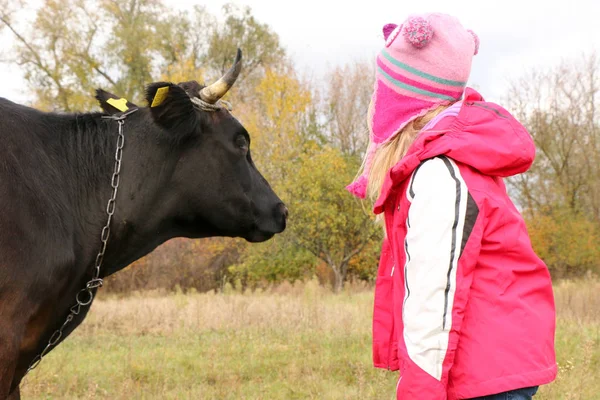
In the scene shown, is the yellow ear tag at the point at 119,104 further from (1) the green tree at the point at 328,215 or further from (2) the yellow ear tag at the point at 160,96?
(1) the green tree at the point at 328,215

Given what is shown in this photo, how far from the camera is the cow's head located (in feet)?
12.9

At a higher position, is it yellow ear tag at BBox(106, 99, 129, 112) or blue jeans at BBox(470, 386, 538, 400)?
yellow ear tag at BBox(106, 99, 129, 112)

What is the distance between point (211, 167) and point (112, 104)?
0.78 m

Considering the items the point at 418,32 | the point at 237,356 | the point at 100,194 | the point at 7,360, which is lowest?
the point at 237,356

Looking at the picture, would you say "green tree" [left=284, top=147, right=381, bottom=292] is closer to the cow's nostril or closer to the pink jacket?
the cow's nostril


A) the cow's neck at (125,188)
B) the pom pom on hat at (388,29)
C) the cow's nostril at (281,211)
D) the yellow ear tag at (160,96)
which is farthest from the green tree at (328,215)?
the pom pom on hat at (388,29)

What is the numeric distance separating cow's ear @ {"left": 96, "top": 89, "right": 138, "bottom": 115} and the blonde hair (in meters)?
2.02

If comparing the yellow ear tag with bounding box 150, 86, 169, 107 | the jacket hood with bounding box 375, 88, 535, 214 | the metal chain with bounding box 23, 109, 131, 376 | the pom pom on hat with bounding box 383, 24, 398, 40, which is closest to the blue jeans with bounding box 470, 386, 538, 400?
the jacket hood with bounding box 375, 88, 535, 214

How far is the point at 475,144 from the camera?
2.34m

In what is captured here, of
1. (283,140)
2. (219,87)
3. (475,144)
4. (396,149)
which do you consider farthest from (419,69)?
(283,140)

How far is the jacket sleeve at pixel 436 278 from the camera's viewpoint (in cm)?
216

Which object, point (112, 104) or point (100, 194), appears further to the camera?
point (112, 104)

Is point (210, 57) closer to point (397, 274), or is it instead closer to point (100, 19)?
point (100, 19)

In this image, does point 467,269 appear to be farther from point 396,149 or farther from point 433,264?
point 396,149
